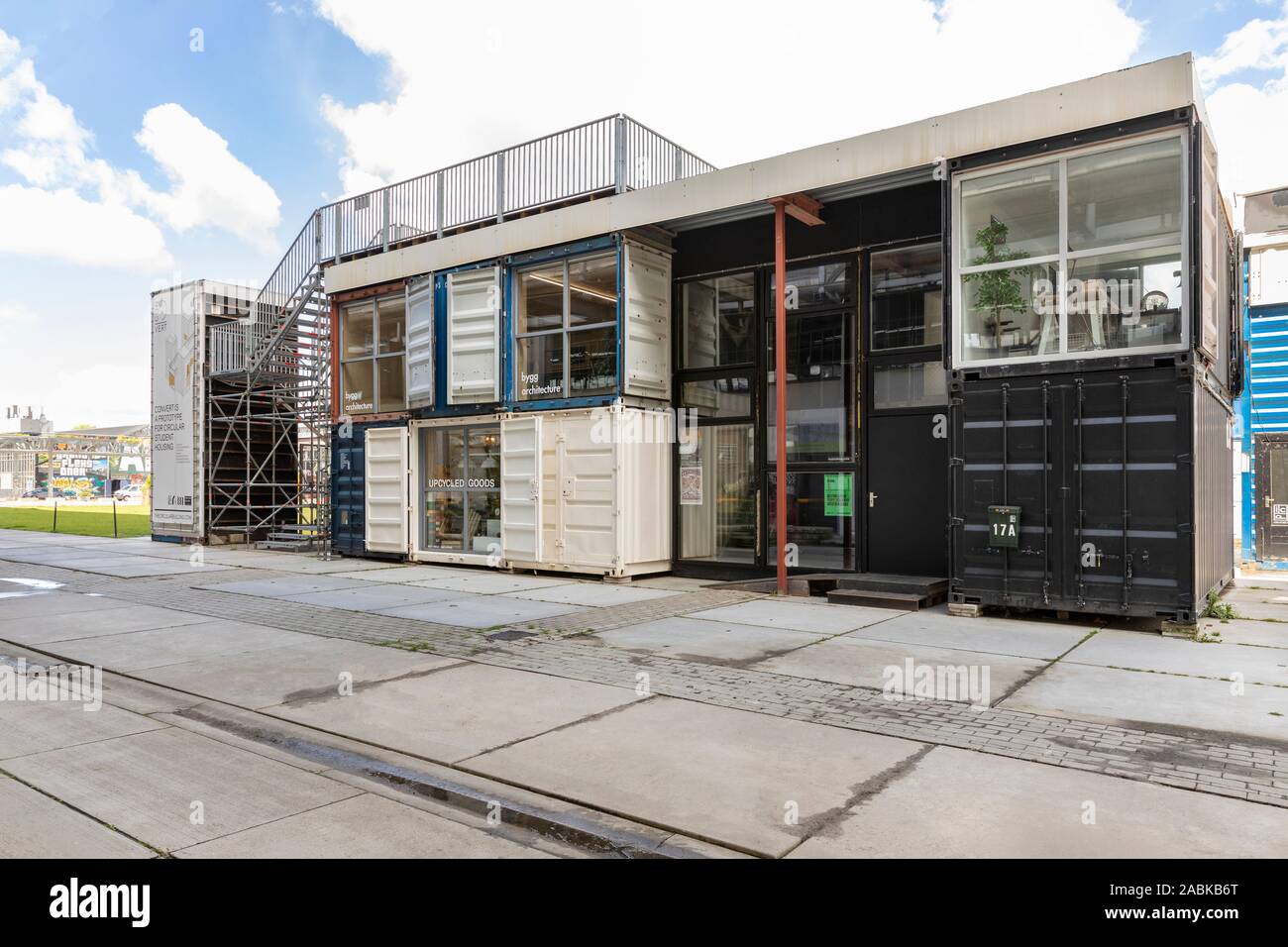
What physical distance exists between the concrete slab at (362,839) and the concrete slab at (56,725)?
2.20 m

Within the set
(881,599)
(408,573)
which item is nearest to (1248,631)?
(881,599)

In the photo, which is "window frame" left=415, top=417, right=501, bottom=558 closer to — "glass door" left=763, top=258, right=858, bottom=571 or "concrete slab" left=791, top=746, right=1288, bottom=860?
"glass door" left=763, top=258, right=858, bottom=571

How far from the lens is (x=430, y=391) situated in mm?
15688

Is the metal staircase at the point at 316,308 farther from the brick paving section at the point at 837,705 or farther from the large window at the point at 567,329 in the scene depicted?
the brick paving section at the point at 837,705

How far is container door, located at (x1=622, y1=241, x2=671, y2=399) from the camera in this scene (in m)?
13.4

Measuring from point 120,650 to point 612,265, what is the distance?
8901 mm

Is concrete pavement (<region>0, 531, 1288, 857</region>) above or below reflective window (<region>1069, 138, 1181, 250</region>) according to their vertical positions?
below

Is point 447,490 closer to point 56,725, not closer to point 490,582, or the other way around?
point 490,582

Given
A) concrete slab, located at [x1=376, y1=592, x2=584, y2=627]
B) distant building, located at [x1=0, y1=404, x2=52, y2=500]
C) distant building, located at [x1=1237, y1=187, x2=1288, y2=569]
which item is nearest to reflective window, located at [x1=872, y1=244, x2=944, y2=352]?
concrete slab, located at [x1=376, y1=592, x2=584, y2=627]

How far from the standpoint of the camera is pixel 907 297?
12.1 metres

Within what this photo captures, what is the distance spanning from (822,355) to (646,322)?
2901 millimetres

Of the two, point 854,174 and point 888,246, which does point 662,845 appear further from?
point 888,246

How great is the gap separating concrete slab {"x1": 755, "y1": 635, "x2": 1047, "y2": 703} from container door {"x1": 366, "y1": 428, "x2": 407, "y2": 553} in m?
10.4
